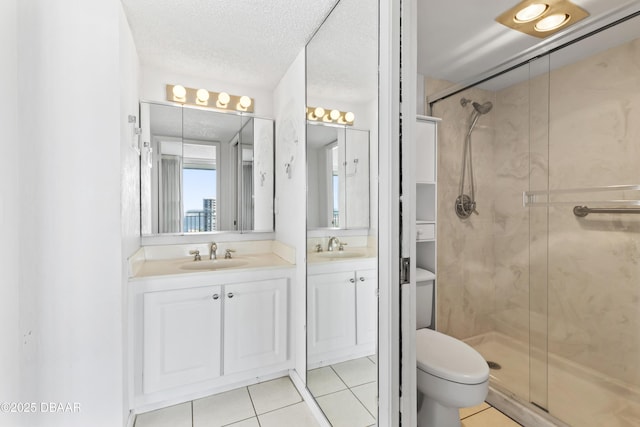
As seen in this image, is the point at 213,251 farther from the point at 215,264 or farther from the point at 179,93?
the point at 179,93

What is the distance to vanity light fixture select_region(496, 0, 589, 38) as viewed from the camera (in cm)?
→ 149

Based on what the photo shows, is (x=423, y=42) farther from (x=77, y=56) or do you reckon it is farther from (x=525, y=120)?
(x=77, y=56)

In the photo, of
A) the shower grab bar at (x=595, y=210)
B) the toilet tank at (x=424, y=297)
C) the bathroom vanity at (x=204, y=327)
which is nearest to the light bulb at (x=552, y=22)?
the shower grab bar at (x=595, y=210)

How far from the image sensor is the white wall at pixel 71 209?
3.99 ft

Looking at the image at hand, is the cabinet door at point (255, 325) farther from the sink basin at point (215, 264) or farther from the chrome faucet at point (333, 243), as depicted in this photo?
the chrome faucet at point (333, 243)

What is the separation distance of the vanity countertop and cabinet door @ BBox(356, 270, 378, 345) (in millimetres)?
855

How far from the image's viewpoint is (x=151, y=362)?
5.42ft

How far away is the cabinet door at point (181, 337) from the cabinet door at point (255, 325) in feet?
0.24

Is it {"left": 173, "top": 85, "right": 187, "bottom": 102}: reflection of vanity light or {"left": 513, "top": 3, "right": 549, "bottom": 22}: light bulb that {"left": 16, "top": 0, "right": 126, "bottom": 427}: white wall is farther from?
{"left": 513, "top": 3, "right": 549, "bottom": 22}: light bulb

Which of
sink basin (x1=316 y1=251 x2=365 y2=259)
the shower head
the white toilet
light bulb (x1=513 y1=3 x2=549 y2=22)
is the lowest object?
the white toilet

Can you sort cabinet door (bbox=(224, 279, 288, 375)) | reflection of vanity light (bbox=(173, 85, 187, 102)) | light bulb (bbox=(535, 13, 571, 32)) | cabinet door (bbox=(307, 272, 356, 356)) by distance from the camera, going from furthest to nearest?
1. reflection of vanity light (bbox=(173, 85, 187, 102))
2. cabinet door (bbox=(224, 279, 288, 375))
3. light bulb (bbox=(535, 13, 571, 32))
4. cabinet door (bbox=(307, 272, 356, 356))

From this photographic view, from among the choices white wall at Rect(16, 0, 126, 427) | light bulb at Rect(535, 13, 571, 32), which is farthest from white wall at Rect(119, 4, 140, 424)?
light bulb at Rect(535, 13, 571, 32)

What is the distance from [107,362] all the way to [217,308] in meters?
0.59

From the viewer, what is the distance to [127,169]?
1.58m
